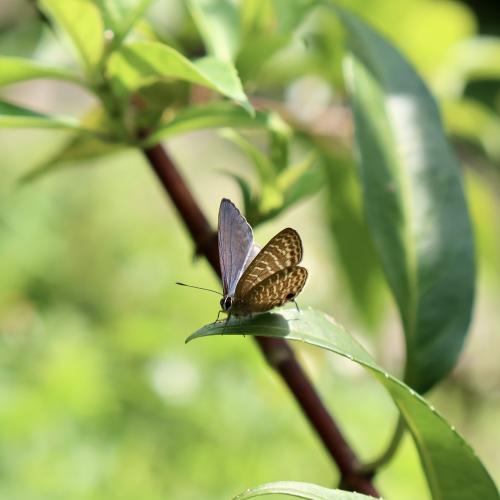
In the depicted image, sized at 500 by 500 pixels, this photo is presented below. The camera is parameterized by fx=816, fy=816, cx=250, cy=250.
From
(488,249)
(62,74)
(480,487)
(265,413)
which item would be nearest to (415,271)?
(480,487)

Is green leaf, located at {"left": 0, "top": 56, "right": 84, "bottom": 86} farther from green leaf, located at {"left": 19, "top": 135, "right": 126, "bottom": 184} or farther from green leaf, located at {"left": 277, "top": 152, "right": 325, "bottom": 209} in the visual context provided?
green leaf, located at {"left": 277, "top": 152, "right": 325, "bottom": 209}

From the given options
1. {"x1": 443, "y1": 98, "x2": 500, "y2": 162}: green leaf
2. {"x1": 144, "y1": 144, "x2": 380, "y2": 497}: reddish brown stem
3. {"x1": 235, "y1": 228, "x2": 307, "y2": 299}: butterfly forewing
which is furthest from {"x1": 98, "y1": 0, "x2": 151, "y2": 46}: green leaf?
{"x1": 443, "y1": 98, "x2": 500, "y2": 162}: green leaf

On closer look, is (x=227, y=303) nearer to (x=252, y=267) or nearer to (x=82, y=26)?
(x=252, y=267)

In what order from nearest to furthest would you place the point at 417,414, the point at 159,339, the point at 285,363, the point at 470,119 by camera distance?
the point at 417,414
the point at 285,363
the point at 470,119
the point at 159,339

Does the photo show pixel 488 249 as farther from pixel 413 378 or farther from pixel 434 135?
pixel 413 378

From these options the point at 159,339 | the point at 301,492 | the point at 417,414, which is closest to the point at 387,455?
the point at 417,414
